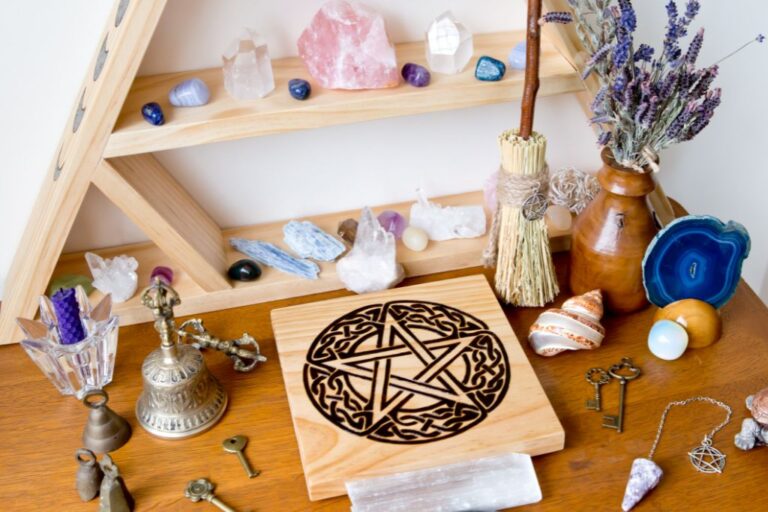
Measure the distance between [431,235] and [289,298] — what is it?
22 centimetres

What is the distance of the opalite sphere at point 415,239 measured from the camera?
3.79 feet

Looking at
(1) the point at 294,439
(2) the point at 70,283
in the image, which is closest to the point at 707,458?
(1) the point at 294,439

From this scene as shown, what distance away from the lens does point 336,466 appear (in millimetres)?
873

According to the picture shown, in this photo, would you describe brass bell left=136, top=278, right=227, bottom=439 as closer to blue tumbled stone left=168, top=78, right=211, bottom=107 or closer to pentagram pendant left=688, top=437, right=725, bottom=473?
blue tumbled stone left=168, top=78, right=211, bottom=107

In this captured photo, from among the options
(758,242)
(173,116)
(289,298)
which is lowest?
(758,242)

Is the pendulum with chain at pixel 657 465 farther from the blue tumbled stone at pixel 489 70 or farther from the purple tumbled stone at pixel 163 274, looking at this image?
the purple tumbled stone at pixel 163 274

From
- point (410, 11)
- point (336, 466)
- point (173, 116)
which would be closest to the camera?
point (336, 466)

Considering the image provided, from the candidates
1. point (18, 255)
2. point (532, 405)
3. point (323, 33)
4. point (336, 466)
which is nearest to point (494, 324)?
point (532, 405)

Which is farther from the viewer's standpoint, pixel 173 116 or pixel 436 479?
pixel 173 116

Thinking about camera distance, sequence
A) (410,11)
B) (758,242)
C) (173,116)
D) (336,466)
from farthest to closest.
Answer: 1. (758,242)
2. (410,11)
3. (173,116)
4. (336,466)

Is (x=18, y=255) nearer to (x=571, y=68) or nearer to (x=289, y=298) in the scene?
(x=289, y=298)

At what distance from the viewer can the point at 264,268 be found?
1150 mm

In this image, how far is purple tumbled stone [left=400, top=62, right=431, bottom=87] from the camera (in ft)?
3.30

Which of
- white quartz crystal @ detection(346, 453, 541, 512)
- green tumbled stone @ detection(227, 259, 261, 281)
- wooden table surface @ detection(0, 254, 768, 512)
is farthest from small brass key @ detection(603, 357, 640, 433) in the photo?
green tumbled stone @ detection(227, 259, 261, 281)
